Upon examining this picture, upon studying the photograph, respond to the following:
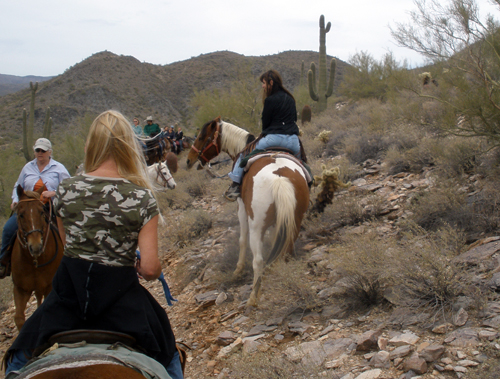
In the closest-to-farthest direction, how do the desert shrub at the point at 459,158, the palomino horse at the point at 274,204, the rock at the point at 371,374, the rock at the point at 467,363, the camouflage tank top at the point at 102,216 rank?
the camouflage tank top at the point at 102,216 → the rock at the point at 467,363 → the rock at the point at 371,374 → the palomino horse at the point at 274,204 → the desert shrub at the point at 459,158

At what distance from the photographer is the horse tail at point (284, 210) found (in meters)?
4.14

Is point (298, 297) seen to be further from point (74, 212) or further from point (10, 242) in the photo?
point (10, 242)

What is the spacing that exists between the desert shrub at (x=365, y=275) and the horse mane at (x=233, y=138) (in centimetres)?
298

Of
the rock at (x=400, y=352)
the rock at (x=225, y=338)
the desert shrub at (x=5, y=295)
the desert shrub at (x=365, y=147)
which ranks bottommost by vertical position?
the desert shrub at (x=5, y=295)

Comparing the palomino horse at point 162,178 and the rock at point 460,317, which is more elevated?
the palomino horse at point 162,178

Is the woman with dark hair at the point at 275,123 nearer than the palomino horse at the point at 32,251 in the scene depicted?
No

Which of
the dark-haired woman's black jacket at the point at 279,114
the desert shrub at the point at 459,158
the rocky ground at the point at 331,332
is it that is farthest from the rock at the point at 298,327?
the desert shrub at the point at 459,158

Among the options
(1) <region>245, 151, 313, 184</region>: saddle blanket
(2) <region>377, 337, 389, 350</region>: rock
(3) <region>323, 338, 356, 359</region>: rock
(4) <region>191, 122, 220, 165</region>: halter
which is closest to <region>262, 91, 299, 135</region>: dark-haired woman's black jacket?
(1) <region>245, 151, 313, 184</region>: saddle blanket

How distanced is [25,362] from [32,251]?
101 inches

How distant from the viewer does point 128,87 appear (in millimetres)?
56438

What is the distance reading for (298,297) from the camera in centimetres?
422

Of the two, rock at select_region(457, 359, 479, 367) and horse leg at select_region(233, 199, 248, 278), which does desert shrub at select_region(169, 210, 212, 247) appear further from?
rock at select_region(457, 359, 479, 367)

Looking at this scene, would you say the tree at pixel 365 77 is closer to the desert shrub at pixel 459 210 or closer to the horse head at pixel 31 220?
the desert shrub at pixel 459 210

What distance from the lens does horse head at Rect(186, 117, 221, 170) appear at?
6633 millimetres
